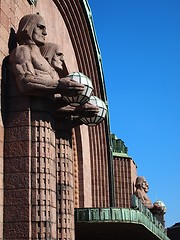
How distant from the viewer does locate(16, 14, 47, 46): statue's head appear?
11781mm

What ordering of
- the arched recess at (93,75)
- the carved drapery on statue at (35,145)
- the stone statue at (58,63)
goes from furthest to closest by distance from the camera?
the arched recess at (93,75) → the stone statue at (58,63) → the carved drapery on statue at (35,145)

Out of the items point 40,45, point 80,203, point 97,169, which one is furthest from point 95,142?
point 40,45

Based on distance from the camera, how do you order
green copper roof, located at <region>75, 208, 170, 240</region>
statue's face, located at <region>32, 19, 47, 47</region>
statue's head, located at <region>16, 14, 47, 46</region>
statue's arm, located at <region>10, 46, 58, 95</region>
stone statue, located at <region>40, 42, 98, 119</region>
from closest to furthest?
statue's arm, located at <region>10, 46, 58, 95</region> → statue's head, located at <region>16, 14, 47, 46</region> → statue's face, located at <region>32, 19, 47, 47</region> → stone statue, located at <region>40, 42, 98, 119</region> → green copper roof, located at <region>75, 208, 170, 240</region>

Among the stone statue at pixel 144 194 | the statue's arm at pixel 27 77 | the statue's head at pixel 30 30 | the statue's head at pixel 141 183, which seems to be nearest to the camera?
the statue's arm at pixel 27 77

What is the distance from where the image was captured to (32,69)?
11367 millimetres

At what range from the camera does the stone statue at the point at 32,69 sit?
11.1 m

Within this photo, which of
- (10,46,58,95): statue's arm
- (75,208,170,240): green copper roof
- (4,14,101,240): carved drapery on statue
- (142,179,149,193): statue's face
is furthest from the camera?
(142,179,149,193): statue's face

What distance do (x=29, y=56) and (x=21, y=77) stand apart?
1.90 ft

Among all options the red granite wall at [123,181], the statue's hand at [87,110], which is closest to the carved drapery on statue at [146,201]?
the red granite wall at [123,181]

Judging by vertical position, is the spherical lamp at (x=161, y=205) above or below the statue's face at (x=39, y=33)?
below

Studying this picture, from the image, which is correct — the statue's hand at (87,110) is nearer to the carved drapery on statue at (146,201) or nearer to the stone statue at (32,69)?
the stone statue at (32,69)

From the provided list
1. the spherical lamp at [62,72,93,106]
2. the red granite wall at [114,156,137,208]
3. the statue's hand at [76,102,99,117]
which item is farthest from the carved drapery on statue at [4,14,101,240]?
the red granite wall at [114,156,137,208]

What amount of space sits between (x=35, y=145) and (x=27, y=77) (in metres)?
1.42

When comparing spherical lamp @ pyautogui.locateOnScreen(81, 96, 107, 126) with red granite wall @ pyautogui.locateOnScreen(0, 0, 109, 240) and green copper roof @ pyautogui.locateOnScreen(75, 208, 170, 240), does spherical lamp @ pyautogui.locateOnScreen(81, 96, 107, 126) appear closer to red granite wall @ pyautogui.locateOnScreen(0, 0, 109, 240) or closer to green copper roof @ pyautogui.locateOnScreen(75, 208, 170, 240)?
red granite wall @ pyautogui.locateOnScreen(0, 0, 109, 240)
